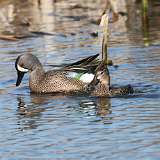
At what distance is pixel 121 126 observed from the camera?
29.9 ft

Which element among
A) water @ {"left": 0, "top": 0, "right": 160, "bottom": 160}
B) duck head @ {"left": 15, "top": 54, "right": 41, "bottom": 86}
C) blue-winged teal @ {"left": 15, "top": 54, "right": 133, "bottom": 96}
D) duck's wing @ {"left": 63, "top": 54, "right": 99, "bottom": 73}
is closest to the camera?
water @ {"left": 0, "top": 0, "right": 160, "bottom": 160}

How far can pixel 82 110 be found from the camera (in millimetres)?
10336

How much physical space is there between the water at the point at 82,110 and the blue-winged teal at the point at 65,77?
26 centimetres

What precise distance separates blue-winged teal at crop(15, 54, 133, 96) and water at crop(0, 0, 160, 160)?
0.85 feet

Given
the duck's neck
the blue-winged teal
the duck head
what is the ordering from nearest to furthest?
the blue-winged teal
the duck's neck
the duck head

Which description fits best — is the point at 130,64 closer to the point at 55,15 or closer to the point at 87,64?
the point at 87,64

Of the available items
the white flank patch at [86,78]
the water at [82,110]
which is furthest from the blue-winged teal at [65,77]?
the water at [82,110]

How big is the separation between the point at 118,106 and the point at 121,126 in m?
1.33

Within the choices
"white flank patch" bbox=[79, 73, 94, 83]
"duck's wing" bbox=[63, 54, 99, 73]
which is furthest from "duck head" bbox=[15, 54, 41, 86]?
"white flank patch" bbox=[79, 73, 94, 83]

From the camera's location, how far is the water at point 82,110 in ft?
26.8

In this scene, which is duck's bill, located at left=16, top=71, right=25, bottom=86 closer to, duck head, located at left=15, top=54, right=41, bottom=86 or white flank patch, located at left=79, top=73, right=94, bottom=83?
duck head, located at left=15, top=54, right=41, bottom=86

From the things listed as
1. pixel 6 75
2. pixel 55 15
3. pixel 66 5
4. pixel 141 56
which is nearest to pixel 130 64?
pixel 141 56

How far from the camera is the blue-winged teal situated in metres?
11.8

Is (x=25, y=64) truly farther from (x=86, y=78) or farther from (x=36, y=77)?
(x=86, y=78)
